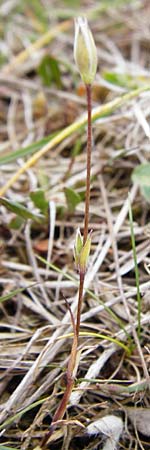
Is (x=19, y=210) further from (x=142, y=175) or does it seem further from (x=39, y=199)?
(x=142, y=175)

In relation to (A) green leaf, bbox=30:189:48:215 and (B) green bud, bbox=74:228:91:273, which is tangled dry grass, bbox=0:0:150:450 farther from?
(B) green bud, bbox=74:228:91:273

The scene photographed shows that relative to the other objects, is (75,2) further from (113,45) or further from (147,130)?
(147,130)

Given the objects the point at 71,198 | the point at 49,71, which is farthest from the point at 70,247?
the point at 49,71

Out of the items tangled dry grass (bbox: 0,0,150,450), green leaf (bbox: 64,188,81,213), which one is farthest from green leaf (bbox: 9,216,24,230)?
green leaf (bbox: 64,188,81,213)

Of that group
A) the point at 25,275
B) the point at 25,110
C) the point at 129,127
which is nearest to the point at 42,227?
the point at 25,275

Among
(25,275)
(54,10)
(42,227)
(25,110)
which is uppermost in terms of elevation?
(54,10)
